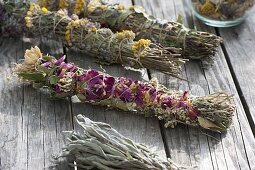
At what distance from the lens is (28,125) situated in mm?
2029

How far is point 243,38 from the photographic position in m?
2.53

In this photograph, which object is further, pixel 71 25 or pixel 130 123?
pixel 71 25

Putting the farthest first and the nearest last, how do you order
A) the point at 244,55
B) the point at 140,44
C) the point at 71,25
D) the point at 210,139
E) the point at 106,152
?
1. the point at 244,55
2. the point at 71,25
3. the point at 140,44
4. the point at 210,139
5. the point at 106,152

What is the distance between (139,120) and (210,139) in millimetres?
230

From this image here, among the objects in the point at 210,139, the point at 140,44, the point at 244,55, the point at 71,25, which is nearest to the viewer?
the point at 210,139

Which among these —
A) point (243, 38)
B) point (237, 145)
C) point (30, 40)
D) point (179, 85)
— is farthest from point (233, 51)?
point (30, 40)

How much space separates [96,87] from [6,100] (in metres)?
0.31

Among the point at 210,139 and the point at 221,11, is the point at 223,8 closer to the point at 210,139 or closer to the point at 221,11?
the point at 221,11

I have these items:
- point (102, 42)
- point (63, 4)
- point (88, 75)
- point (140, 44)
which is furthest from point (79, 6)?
point (88, 75)

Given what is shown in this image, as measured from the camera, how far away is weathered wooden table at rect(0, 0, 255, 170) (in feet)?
6.34

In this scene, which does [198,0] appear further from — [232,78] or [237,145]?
[237,145]

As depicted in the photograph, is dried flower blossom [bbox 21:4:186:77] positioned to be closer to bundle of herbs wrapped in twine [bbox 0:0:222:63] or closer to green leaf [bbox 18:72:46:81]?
bundle of herbs wrapped in twine [bbox 0:0:222:63]

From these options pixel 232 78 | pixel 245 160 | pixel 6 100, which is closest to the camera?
pixel 245 160

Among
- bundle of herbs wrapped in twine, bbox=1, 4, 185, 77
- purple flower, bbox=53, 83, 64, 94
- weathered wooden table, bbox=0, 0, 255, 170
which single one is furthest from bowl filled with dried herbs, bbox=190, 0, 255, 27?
purple flower, bbox=53, 83, 64, 94
